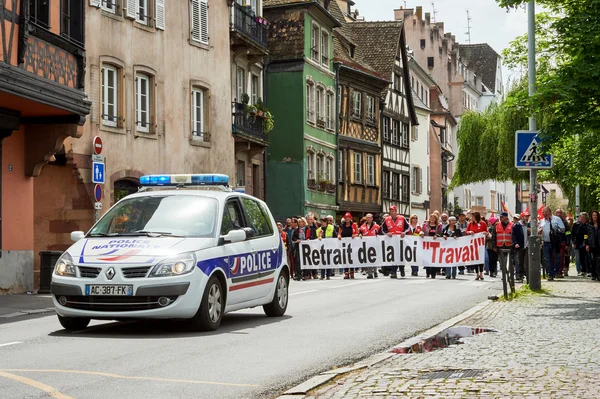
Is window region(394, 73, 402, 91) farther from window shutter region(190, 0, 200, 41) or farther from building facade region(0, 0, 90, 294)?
building facade region(0, 0, 90, 294)

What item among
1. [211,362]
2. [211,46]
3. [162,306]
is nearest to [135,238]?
[162,306]

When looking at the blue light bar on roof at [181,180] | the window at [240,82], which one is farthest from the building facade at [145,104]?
the blue light bar on roof at [181,180]

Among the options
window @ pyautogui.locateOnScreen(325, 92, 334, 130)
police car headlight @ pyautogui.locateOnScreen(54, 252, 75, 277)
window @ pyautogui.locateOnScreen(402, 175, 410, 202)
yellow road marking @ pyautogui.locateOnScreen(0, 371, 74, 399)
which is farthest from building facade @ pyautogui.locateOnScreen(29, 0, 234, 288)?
window @ pyautogui.locateOnScreen(402, 175, 410, 202)

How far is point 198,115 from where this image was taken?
35.7m

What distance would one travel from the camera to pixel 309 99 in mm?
50469

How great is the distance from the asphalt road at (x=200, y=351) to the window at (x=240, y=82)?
23.0 metres

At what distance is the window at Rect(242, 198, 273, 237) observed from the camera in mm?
15398

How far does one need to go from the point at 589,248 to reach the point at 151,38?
1329 cm

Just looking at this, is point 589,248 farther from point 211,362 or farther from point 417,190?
point 417,190

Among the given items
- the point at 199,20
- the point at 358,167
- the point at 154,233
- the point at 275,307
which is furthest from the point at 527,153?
the point at 358,167

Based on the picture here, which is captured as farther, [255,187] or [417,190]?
[417,190]

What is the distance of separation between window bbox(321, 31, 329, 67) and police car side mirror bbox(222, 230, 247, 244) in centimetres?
3900

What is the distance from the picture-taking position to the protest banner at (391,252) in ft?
104

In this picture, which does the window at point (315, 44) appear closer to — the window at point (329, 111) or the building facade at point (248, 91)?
the window at point (329, 111)
